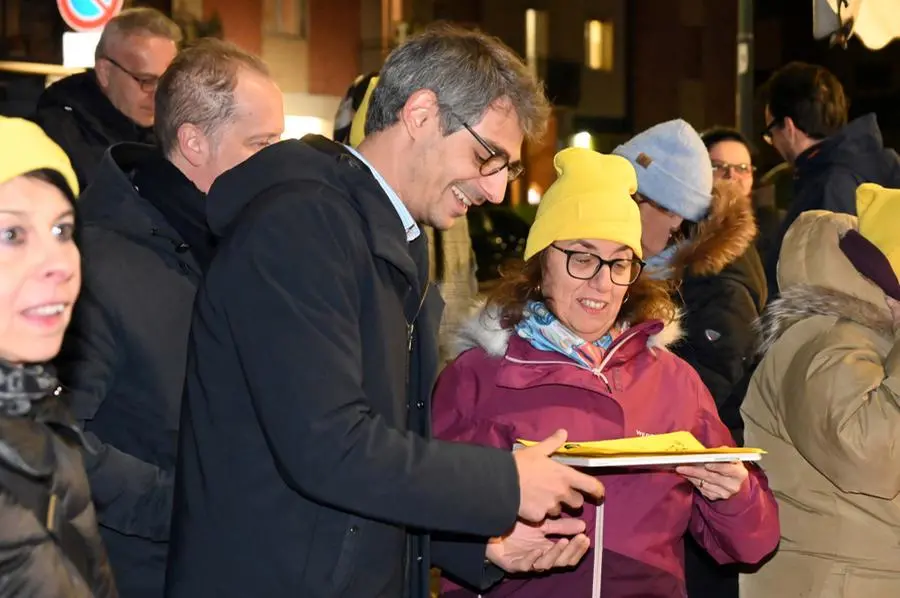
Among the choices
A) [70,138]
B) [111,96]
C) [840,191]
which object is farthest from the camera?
[840,191]

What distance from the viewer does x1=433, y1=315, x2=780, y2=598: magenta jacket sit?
3348 mm

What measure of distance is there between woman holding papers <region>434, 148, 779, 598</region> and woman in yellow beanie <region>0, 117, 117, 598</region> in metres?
1.41

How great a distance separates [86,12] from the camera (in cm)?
1125

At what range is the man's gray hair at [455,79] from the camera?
9.00ft

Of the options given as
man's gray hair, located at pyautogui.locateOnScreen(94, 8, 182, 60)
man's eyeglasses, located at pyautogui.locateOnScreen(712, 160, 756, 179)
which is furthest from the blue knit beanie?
man's gray hair, located at pyautogui.locateOnScreen(94, 8, 182, 60)

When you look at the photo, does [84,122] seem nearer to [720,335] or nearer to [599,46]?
[720,335]

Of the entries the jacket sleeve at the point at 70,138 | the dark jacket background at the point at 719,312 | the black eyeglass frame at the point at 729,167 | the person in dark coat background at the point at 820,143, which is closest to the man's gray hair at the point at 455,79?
the dark jacket background at the point at 719,312

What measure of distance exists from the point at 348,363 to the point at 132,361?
1002 mm

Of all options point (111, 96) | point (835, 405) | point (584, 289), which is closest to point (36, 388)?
point (584, 289)

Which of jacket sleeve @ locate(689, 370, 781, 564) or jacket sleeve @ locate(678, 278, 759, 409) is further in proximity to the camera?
jacket sleeve @ locate(678, 278, 759, 409)

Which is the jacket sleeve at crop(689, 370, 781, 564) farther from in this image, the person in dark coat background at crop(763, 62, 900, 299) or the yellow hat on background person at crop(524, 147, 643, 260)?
the person in dark coat background at crop(763, 62, 900, 299)

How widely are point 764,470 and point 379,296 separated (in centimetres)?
177

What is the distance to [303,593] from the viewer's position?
257 centimetres

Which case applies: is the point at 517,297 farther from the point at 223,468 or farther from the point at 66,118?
the point at 66,118
